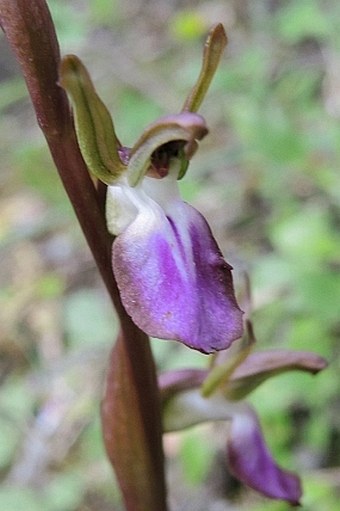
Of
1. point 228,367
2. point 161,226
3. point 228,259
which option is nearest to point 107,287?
point 161,226

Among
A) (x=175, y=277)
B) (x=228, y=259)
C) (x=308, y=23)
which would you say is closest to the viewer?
(x=175, y=277)

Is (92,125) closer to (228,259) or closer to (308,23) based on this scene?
(228,259)

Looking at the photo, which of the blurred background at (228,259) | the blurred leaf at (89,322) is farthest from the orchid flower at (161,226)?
the blurred leaf at (89,322)

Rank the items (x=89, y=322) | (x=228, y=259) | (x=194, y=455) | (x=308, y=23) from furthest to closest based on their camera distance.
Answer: (x=308, y=23)
(x=89, y=322)
(x=194, y=455)
(x=228, y=259)

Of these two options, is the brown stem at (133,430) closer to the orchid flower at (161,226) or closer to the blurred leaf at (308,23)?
the orchid flower at (161,226)

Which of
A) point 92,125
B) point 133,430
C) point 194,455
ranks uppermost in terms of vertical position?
point 92,125

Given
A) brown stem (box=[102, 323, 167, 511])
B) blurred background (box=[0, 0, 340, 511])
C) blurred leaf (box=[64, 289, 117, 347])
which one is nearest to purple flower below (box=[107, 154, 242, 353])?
brown stem (box=[102, 323, 167, 511])

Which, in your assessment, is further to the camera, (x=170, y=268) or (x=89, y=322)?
(x=89, y=322)

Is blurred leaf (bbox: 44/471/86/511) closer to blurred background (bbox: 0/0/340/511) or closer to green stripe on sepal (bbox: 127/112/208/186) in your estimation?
blurred background (bbox: 0/0/340/511)
